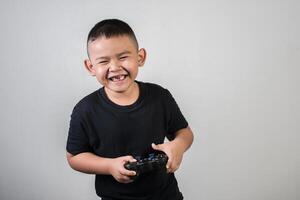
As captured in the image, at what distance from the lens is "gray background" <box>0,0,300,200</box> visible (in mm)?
1004

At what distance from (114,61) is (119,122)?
0.45 feet

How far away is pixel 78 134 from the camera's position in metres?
0.76

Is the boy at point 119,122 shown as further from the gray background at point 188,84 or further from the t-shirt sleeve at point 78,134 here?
the gray background at point 188,84

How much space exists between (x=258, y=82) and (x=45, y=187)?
0.79 metres

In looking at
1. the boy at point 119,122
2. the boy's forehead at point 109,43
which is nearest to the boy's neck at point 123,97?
the boy at point 119,122

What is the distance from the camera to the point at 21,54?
1.00 m

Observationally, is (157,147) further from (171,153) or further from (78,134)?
(78,134)

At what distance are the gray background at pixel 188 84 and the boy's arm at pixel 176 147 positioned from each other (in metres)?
0.28

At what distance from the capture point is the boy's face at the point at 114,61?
70cm

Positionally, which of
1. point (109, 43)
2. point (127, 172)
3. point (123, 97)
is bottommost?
point (127, 172)

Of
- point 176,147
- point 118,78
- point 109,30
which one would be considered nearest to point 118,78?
point 118,78

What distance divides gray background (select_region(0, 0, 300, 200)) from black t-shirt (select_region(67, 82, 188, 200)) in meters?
0.29

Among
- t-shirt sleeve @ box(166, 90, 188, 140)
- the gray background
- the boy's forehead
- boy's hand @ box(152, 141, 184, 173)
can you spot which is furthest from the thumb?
the gray background

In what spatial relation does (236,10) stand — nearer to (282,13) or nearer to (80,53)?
(282,13)
